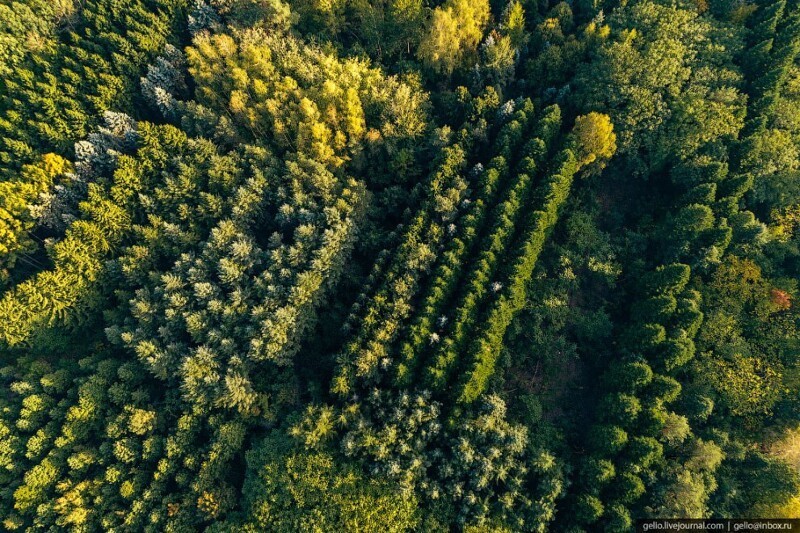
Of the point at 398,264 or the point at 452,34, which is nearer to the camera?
the point at 398,264

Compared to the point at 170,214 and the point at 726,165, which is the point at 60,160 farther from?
the point at 726,165

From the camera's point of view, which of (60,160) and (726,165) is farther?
(60,160)

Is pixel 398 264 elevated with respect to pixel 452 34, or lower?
lower

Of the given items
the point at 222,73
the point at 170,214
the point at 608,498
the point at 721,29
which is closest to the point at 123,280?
the point at 170,214

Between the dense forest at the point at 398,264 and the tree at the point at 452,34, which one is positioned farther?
the tree at the point at 452,34

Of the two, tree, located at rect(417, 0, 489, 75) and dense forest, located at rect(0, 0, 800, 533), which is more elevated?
tree, located at rect(417, 0, 489, 75)

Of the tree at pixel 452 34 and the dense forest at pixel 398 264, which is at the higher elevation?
the tree at pixel 452 34

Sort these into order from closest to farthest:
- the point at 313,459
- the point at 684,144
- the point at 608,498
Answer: the point at 608,498, the point at 313,459, the point at 684,144

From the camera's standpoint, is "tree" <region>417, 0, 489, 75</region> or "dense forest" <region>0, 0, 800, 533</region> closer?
"dense forest" <region>0, 0, 800, 533</region>
